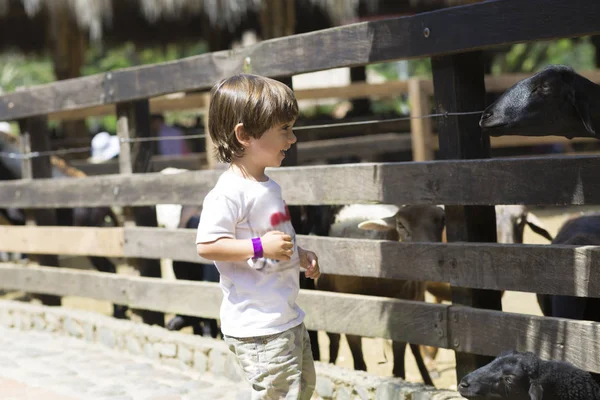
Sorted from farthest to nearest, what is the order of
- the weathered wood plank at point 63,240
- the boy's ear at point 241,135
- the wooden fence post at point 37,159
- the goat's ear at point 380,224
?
the wooden fence post at point 37,159 → the weathered wood plank at point 63,240 → the goat's ear at point 380,224 → the boy's ear at point 241,135

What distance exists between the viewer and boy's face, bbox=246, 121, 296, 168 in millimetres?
3432

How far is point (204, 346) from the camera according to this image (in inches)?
221

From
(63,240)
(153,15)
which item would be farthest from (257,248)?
(153,15)

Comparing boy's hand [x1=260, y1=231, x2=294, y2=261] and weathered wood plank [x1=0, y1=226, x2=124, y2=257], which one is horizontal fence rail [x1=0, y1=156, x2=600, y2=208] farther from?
boy's hand [x1=260, y1=231, x2=294, y2=261]

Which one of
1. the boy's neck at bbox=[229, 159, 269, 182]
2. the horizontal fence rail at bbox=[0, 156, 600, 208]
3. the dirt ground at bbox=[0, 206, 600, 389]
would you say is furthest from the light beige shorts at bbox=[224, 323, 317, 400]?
the dirt ground at bbox=[0, 206, 600, 389]

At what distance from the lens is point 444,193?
14.5ft

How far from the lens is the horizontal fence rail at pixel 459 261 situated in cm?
391

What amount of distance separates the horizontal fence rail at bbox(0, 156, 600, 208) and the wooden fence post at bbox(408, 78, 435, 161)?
491 cm

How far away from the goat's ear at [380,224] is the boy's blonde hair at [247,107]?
2413mm

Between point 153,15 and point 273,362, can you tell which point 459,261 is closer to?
point 273,362

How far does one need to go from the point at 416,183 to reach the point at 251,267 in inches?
55.9

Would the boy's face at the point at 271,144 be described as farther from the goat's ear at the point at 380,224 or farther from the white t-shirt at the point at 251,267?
the goat's ear at the point at 380,224

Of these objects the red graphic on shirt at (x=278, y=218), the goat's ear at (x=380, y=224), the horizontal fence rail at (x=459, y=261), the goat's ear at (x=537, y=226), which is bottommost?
the goat's ear at (x=537, y=226)

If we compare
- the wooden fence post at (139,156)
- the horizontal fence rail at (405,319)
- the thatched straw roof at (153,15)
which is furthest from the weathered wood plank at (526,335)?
the thatched straw roof at (153,15)
